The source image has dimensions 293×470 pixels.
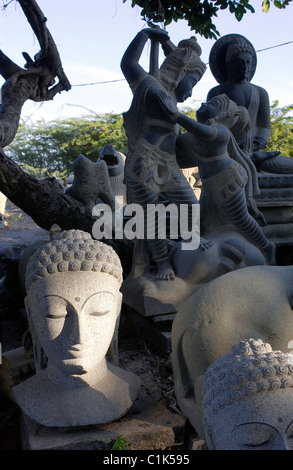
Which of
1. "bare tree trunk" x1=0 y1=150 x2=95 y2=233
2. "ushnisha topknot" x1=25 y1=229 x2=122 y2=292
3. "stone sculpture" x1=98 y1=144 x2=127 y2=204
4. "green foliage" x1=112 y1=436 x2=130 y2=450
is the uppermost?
"stone sculpture" x1=98 y1=144 x2=127 y2=204

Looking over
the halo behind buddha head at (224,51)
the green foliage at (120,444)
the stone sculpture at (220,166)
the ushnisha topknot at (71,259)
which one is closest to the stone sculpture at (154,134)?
the stone sculpture at (220,166)

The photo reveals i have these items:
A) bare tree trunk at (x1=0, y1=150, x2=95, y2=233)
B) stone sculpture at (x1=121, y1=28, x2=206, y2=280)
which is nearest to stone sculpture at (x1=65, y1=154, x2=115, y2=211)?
bare tree trunk at (x1=0, y1=150, x2=95, y2=233)

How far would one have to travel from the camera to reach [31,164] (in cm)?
1908

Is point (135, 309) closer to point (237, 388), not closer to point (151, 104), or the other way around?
point (151, 104)

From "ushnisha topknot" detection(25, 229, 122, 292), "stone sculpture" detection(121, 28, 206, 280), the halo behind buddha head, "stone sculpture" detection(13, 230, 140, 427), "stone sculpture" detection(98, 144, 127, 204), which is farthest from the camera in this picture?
"stone sculpture" detection(98, 144, 127, 204)

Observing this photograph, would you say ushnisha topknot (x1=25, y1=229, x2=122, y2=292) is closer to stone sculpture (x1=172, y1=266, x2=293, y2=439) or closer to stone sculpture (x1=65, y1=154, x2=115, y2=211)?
stone sculpture (x1=172, y1=266, x2=293, y2=439)

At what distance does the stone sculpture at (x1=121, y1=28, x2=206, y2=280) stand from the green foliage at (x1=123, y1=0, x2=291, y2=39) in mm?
1463

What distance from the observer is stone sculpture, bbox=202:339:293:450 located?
4.52 feet

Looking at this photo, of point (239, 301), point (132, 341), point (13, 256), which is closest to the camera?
point (239, 301)

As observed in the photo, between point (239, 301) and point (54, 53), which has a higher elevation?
point (54, 53)

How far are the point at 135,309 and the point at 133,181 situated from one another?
3.43 ft

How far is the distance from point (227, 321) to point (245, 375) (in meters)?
0.51

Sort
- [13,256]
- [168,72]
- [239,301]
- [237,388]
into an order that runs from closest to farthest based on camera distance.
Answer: [237,388]
[239,301]
[168,72]
[13,256]

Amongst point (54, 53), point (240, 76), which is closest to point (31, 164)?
point (54, 53)
